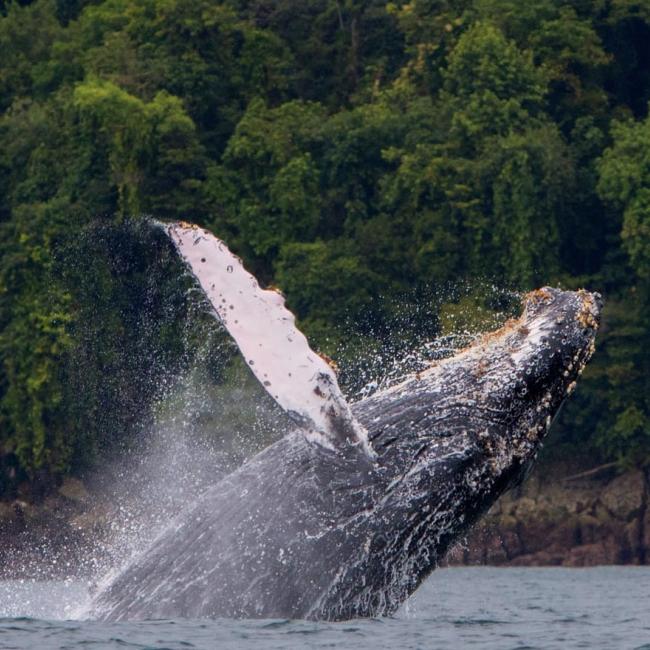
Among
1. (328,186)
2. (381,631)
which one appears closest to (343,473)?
(381,631)

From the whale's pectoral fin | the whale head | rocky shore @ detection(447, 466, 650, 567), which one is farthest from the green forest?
the whale's pectoral fin

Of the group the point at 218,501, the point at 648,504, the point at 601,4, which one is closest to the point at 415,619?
the point at 218,501

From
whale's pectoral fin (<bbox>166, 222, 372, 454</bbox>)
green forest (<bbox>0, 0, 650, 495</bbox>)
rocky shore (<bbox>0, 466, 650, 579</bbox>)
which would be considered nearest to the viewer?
whale's pectoral fin (<bbox>166, 222, 372, 454</bbox>)

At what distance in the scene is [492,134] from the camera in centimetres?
4578

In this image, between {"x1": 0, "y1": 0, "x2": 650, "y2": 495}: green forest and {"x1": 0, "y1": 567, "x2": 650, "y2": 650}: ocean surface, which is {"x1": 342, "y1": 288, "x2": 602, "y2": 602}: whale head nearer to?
{"x1": 0, "y1": 567, "x2": 650, "y2": 650}: ocean surface

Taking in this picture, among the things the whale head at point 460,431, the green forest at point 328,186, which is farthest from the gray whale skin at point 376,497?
the green forest at point 328,186

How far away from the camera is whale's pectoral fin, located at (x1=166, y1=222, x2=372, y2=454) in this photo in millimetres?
11312

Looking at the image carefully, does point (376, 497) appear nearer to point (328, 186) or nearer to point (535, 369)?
point (535, 369)

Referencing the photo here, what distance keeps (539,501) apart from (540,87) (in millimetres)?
10329

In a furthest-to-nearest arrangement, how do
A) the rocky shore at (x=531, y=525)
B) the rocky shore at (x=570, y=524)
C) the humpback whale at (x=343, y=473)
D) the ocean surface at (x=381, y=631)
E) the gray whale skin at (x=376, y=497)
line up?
1. the rocky shore at (x=570, y=524)
2. the rocky shore at (x=531, y=525)
3. the ocean surface at (x=381, y=631)
4. the gray whale skin at (x=376, y=497)
5. the humpback whale at (x=343, y=473)

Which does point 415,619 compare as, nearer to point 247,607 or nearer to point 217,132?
point 247,607

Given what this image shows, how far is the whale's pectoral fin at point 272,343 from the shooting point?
11.3m

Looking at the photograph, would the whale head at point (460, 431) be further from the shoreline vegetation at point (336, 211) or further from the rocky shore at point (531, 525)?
the rocky shore at point (531, 525)

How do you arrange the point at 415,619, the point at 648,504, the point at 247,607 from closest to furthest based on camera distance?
1. the point at 247,607
2. the point at 415,619
3. the point at 648,504
